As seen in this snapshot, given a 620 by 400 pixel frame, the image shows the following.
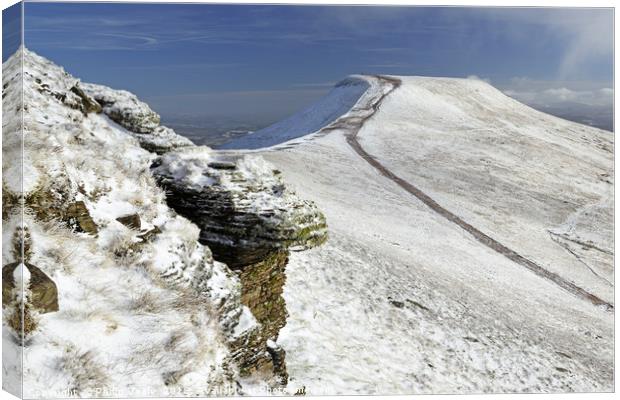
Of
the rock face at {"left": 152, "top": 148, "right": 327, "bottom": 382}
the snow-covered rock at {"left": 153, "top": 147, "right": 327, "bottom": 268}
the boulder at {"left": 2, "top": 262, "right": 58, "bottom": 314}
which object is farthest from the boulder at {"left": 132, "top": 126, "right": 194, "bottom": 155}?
the boulder at {"left": 2, "top": 262, "right": 58, "bottom": 314}

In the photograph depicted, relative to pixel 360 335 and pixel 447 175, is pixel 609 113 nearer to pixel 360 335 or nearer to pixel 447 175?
pixel 360 335

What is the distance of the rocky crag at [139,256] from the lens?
22.3 ft

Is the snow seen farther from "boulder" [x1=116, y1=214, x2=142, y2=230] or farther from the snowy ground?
the snowy ground

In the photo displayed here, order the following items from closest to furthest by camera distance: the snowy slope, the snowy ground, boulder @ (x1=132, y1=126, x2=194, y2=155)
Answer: the snowy ground
boulder @ (x1=132, y1=126, x2=194, y2=155)
the snowy slope

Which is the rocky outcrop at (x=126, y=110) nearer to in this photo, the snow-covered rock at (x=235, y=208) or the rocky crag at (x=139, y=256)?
the rocky crag at (x=139, y=256)

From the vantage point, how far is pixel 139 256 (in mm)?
7758

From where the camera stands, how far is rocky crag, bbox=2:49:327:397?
6.79 metres

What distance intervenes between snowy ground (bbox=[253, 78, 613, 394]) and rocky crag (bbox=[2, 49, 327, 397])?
9.54 feet

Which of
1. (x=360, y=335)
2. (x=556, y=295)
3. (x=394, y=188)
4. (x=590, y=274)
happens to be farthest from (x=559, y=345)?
(x=394, y=188)

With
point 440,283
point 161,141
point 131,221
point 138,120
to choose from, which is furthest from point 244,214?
point 440,283

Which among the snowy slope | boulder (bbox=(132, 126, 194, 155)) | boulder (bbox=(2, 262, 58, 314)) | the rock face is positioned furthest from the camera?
the snowy slope

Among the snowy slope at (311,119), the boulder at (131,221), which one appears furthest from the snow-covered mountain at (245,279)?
the snowy slope at (311,119)

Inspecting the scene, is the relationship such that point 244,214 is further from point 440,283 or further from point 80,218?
point 440,283

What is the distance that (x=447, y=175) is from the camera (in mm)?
43281
